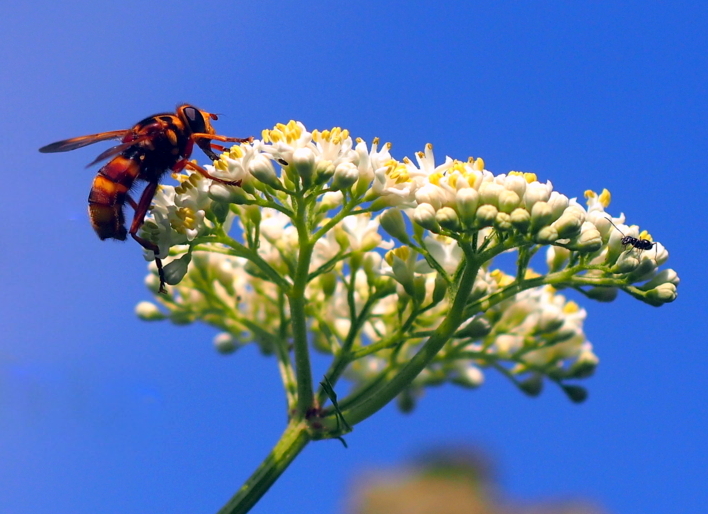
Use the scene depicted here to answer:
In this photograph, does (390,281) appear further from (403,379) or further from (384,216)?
(403,379)

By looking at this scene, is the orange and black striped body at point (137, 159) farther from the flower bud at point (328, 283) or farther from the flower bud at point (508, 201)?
the flower bud at point (508, 201)

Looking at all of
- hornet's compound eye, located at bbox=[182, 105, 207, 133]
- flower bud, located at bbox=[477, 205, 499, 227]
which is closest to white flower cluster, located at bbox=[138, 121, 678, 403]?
flower bud, located at bbox=[477, 205, 499, 227]

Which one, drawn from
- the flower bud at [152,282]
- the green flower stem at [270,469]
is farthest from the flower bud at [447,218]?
the flower bud at [152,282]

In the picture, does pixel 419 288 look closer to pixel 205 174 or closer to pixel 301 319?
pixel 301 319

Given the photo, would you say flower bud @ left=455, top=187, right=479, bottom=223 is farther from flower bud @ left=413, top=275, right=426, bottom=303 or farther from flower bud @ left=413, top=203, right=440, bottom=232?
flower bud @ left=413, top=275, right=426, bottom=303

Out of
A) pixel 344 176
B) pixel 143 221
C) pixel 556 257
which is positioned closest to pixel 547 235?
pixel 556 257

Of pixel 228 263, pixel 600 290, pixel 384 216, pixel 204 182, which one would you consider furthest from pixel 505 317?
pixel 204 182
